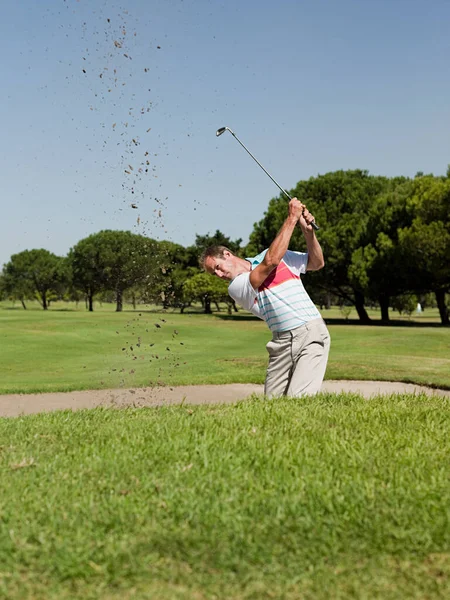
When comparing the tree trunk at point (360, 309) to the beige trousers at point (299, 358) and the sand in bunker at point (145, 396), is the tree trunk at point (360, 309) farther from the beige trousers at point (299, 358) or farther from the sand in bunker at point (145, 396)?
the beige trousers at point (299, 358)

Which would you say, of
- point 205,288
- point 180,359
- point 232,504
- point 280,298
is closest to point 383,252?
point 205,288

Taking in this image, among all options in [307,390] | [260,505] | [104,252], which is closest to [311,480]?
[260,505]

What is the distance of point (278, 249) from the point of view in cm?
536

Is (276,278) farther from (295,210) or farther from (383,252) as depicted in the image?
(383,252)

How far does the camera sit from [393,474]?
385cm

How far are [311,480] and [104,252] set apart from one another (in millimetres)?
72145

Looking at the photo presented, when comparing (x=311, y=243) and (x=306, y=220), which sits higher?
(x=306, y=220)

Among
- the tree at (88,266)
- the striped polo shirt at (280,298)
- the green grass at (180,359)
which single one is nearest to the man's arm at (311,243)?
the striped polo shirt at (280,298)

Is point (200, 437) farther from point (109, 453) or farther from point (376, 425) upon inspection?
point (376, 425)

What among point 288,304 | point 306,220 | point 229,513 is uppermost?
point 306,220

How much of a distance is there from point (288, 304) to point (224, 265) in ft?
2.35

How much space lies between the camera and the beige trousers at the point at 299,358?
5.83 m

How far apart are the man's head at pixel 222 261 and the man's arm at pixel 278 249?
46cm

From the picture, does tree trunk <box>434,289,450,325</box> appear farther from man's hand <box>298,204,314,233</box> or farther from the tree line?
man's hand <box>298,204,314,233</box>
